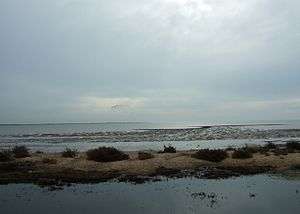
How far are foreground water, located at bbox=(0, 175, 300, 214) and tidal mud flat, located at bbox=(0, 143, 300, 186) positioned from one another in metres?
2.05

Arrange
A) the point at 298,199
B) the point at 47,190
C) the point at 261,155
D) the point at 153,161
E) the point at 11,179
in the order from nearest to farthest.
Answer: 1. the point at 298,199
2. the point at 47,190
3. the point at 11,179
4. the point at 153,161
5. the point at 261,155

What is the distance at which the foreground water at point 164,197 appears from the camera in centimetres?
1769

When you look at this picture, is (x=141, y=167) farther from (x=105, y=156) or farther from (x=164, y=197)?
(x=164, y=197)

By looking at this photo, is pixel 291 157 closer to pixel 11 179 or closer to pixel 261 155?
pixel 261 155

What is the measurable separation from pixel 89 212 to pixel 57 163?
1656 centimetres

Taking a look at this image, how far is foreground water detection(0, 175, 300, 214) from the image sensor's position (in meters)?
17.7

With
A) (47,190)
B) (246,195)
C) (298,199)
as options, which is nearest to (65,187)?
(47,190)

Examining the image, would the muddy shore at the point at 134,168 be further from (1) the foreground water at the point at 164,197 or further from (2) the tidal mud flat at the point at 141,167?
(1) the foreground water at the point at 164,197

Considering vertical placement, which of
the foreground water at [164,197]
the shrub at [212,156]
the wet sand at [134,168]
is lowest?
the foreground water at [164,197]

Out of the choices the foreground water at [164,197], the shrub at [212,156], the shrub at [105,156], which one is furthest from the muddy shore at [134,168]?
the foreground water at [164,197]

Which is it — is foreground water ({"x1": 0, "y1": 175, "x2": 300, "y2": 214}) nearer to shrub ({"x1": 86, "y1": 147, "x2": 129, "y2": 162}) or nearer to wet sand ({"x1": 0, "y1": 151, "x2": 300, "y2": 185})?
wet sand ({"x1": 0, "y1": 151, "x2": 300, "y2": 185})

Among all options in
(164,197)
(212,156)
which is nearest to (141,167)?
(212,156)

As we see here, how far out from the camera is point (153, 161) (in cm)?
3303

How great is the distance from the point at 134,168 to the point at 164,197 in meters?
10.0
